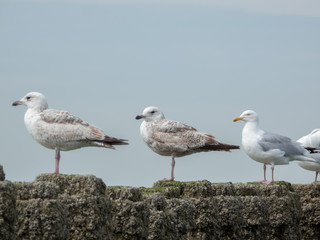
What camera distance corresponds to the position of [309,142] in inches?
925

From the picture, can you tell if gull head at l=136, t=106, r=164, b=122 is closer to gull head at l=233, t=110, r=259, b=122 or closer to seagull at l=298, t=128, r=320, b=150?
gull head at l=233, t=110, r=259, b=122

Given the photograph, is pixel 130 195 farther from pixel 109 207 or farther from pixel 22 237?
pixel 22 237

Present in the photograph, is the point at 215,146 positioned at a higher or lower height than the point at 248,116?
lower

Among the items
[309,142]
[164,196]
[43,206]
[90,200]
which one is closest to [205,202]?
[164,196]

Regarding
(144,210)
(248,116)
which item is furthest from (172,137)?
(144,210)

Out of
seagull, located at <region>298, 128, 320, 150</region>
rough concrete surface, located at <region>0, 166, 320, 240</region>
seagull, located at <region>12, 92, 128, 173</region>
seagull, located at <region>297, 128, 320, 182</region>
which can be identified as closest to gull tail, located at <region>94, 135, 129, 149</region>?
seagull, located at <region>12, 92, 128, 173</region>

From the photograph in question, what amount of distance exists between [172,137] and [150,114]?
947 mm

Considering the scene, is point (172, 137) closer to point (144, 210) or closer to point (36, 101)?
point (36, 101)

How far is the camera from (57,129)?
14.1m

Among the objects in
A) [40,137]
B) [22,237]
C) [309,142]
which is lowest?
[22,237]

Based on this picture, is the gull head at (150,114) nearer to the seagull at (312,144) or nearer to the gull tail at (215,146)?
the gull tail at (215,146)

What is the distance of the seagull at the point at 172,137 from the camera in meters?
16.4

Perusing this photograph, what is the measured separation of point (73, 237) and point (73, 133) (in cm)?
470

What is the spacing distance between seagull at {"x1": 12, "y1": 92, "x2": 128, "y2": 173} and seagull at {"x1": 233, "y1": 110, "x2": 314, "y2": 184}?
502 cm
